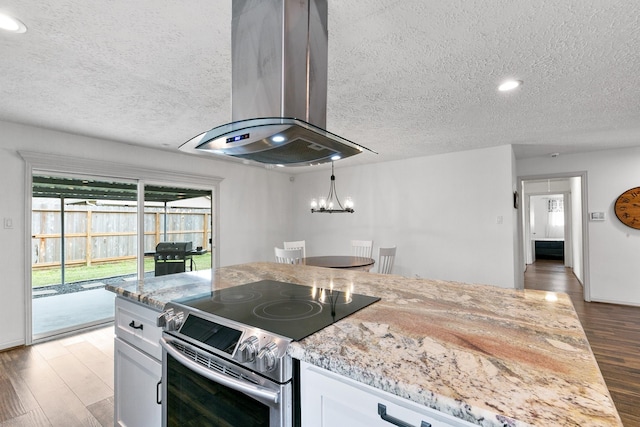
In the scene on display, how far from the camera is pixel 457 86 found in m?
2.32

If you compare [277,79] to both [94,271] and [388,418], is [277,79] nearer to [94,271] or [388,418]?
[388,418]

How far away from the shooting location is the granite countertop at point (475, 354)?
2.05 feet

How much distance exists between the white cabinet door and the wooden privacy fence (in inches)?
103

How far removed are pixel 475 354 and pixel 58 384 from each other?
3.18 metres

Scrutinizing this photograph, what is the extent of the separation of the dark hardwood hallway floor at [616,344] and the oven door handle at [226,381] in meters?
2.40

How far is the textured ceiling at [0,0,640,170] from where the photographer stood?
150cm

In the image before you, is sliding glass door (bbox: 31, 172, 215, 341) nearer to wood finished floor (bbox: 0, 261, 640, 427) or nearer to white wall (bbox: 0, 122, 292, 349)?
white wall (bbox: 0, 122, 292, 349)

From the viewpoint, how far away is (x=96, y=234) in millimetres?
4000

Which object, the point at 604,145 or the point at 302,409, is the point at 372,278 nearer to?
the point at 302,409

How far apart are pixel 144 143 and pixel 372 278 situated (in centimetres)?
359

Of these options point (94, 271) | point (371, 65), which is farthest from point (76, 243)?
point (371, 65)

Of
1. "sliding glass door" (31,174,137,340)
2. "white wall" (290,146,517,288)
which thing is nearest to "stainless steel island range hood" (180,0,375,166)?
"sliding glass door" (31,174,137,340)

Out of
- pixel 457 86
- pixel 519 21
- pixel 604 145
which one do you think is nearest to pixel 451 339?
pixel 519 21

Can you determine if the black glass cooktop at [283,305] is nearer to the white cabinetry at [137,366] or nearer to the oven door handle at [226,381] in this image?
the oven door handle at [226,381]
